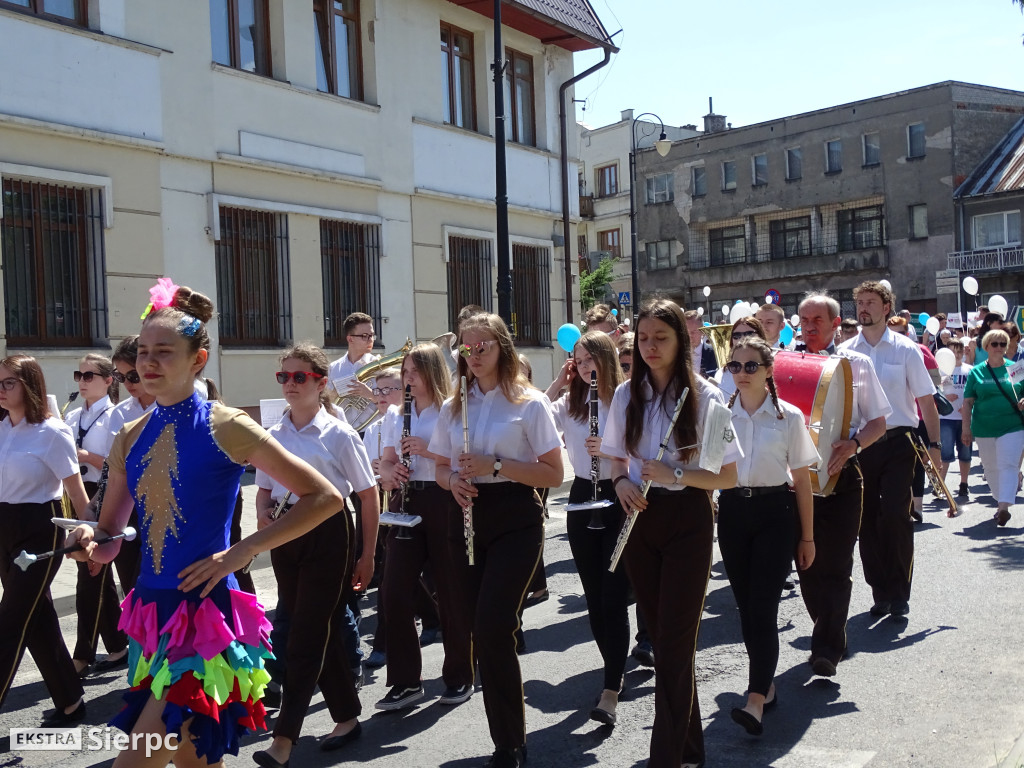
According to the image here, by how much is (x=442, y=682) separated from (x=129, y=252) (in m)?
9.17

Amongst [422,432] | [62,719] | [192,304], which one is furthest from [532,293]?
[192,304]

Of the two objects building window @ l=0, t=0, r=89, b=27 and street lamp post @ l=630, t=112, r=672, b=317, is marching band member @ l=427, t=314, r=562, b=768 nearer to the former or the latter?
building window @ l=0, t=0, r=89, b=27

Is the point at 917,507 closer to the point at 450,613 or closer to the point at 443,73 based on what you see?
the point at 450,613

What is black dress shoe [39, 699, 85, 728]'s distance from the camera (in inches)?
214

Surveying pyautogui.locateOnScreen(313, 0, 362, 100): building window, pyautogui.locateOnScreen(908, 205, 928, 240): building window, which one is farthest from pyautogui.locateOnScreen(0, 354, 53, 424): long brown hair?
pyautogui.locateOnScreen(908, 205, 928, 240): building window

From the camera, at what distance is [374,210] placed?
1702 centimetres

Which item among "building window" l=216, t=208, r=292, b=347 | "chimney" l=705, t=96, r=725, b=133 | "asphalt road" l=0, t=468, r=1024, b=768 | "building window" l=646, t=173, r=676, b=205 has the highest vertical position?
"chimney" l=705, t=96, r=725, b=133

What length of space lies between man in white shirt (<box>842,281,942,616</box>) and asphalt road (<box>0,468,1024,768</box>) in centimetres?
27

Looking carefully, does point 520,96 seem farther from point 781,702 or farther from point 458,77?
point 781,702

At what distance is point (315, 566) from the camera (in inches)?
192

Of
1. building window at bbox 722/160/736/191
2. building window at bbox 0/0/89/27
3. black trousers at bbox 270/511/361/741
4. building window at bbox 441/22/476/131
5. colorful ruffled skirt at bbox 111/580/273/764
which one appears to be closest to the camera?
colorful ruffled skirt at bbox 111/580/273/764

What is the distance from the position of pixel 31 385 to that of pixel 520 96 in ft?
53.3

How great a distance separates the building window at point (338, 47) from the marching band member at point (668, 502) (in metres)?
12.9

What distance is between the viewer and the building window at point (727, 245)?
55.6 meters
